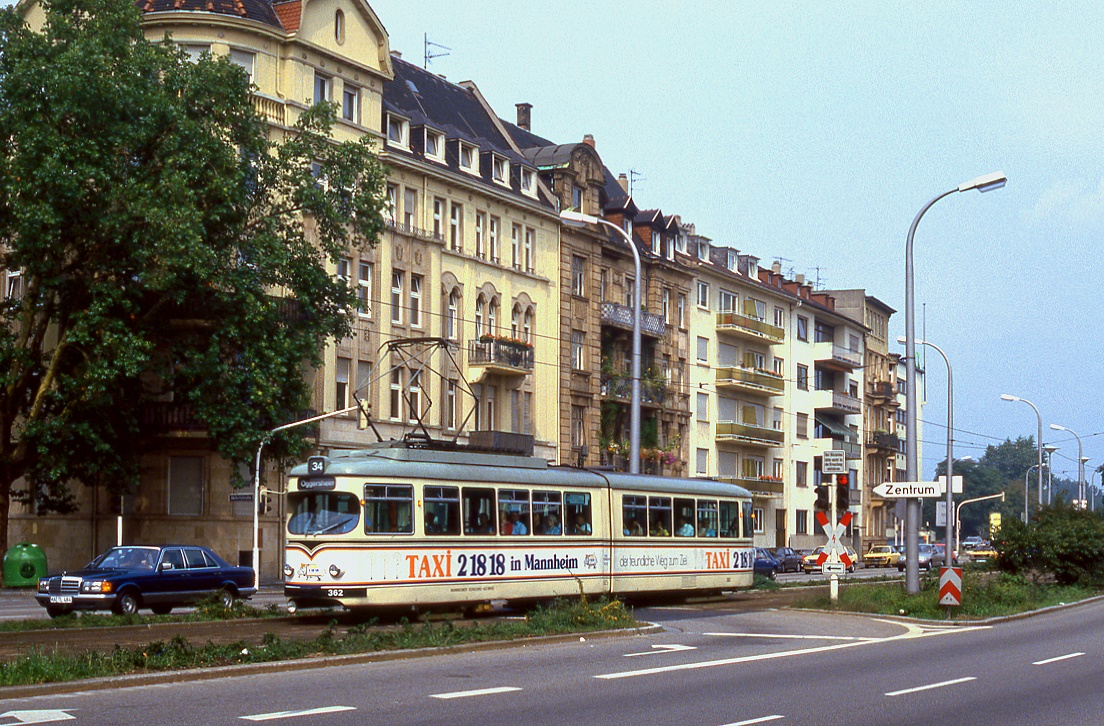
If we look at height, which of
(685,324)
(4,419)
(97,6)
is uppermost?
(97,6)

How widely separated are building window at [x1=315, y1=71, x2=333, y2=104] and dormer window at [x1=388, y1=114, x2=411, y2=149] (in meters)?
3.11

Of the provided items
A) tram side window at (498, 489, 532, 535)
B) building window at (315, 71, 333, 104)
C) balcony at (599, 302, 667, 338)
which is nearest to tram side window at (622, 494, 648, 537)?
tram side window at (498, 489, 532, 535)

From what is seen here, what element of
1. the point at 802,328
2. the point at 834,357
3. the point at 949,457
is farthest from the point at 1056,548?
the point at 834,357

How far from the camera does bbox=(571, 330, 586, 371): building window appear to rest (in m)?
62.1

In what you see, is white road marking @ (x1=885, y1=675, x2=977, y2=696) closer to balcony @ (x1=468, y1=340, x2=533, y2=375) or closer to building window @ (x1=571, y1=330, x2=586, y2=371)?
balcony @ (x1=468, y1=340, x2=533, y2=375)

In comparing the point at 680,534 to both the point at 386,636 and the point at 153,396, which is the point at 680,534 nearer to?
the point at 386,636

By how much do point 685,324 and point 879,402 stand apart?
33.2 meters

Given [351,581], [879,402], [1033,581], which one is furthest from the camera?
[879,402]

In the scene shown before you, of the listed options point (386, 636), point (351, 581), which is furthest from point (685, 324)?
point (386, 636)

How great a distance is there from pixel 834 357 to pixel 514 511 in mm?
64917

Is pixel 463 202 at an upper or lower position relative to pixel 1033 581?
upper

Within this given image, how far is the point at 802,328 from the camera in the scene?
90.0m

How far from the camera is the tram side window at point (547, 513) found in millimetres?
29453

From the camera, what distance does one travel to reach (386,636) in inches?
776
